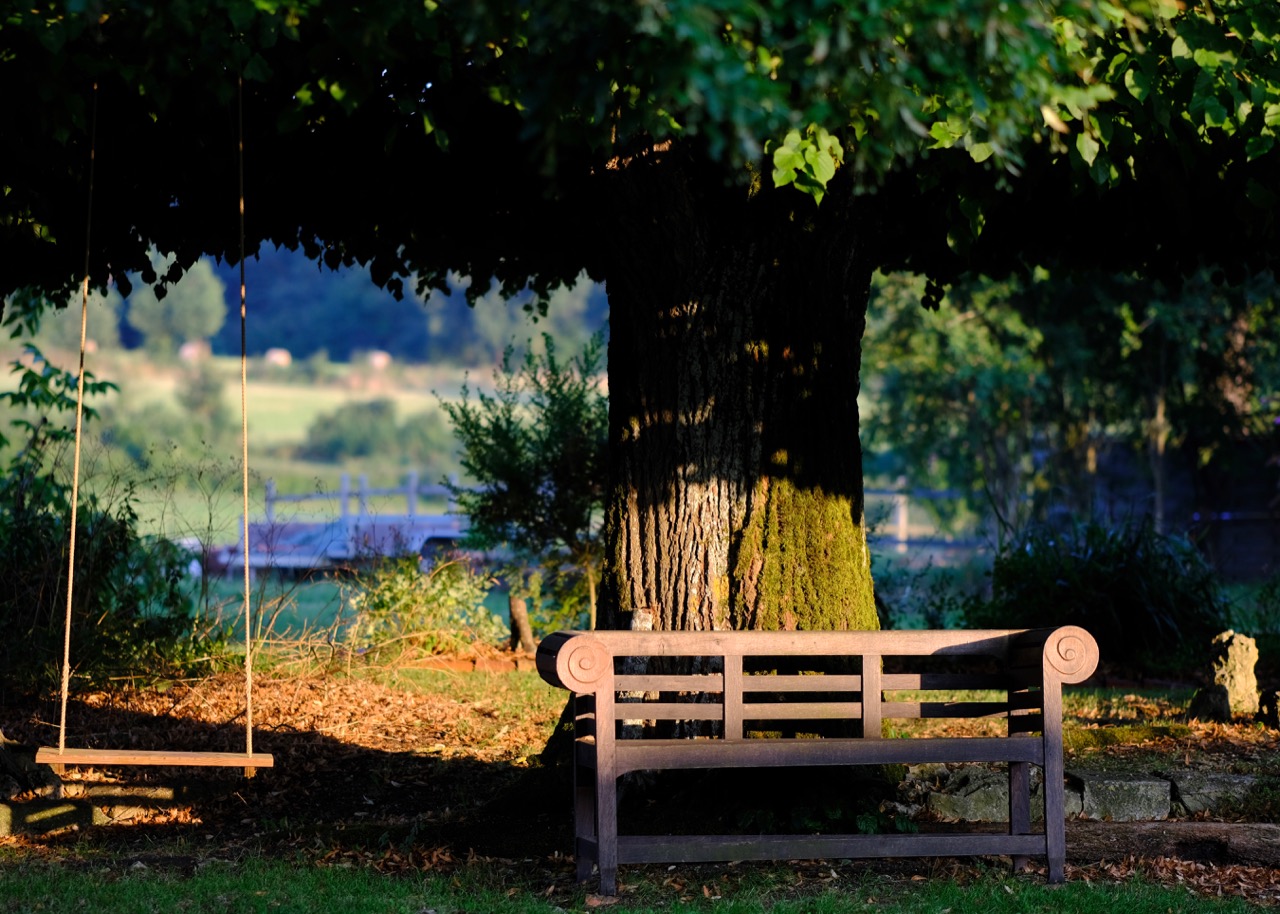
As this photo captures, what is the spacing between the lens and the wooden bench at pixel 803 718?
5336mm

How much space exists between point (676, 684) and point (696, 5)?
301cm

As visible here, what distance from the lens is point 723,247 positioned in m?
6.28

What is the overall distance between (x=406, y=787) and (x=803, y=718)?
278cm

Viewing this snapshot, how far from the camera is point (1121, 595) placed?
40.9 ft

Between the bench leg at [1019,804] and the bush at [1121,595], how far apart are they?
21.1ft

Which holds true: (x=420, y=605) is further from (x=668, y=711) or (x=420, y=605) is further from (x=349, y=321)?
(x=349, y=321)

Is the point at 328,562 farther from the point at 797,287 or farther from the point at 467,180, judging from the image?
the point at 797,287

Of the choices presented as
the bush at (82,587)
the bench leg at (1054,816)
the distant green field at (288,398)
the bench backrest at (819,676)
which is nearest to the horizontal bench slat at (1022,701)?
the bench backrest at (819,676)

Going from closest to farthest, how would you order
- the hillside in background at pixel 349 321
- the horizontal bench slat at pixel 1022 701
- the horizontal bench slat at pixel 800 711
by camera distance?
the horizontal bench slat at pixel 800 711 < the horizontal bench slat at pixel 1022 701 < the hillside in background at pixel 349 321

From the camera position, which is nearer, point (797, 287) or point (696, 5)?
point (696, 5)

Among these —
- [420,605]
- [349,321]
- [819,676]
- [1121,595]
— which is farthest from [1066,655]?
[349,321]

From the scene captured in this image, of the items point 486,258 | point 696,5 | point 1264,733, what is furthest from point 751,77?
point 1264,733

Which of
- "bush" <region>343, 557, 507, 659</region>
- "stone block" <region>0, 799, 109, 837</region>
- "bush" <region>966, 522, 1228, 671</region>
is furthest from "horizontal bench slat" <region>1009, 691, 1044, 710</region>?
"bush" <region>343, 557, 507, 659</region>

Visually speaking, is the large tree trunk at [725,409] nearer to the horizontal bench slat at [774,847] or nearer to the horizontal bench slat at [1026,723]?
the horizontal bench slat at [1026,723]
